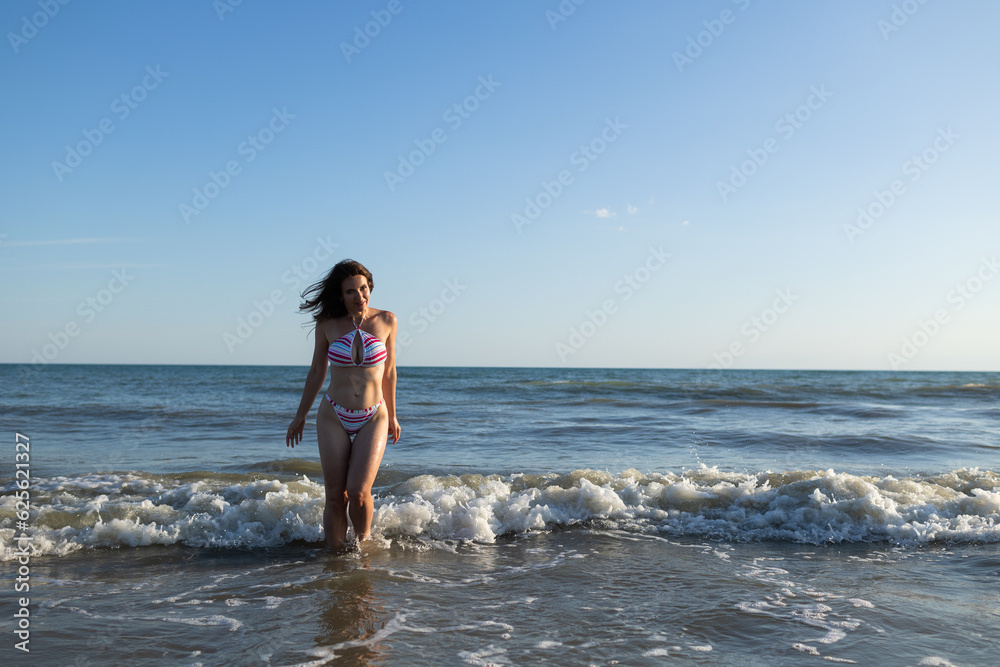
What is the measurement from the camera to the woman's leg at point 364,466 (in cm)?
482

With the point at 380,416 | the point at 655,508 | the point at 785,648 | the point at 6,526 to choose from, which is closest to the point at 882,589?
the point at 785,648

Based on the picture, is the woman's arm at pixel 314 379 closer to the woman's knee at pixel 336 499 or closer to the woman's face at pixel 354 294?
the woman's face at pixel 354 294

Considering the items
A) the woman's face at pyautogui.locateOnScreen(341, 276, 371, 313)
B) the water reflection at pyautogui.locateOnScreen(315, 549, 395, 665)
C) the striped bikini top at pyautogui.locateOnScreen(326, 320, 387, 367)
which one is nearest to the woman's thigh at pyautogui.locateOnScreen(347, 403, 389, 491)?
the striped bikini top at pyautogui.locateOnScreen(326, 320, 387, 367)

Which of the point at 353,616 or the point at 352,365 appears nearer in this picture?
the point at 353,616

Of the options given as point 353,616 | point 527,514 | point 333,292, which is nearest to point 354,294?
point 333,292

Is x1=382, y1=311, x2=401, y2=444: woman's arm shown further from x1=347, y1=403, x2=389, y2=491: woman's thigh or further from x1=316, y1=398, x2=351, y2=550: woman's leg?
x1=316, y1=398, x2=351, y2=550: woman's leg

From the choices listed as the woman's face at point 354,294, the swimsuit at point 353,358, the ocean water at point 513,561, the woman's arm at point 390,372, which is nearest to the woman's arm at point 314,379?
the swimsuit at point 353,358

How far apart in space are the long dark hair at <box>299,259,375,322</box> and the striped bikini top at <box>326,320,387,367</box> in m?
0.23

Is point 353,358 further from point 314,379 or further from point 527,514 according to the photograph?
point 527,514

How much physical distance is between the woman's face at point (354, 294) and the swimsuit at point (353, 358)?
17 centimetres

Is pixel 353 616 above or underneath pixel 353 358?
underneath

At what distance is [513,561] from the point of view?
4.97 metres

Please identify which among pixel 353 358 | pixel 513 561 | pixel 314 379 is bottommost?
pixel 513 561

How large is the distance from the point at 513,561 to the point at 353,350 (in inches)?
79.4
